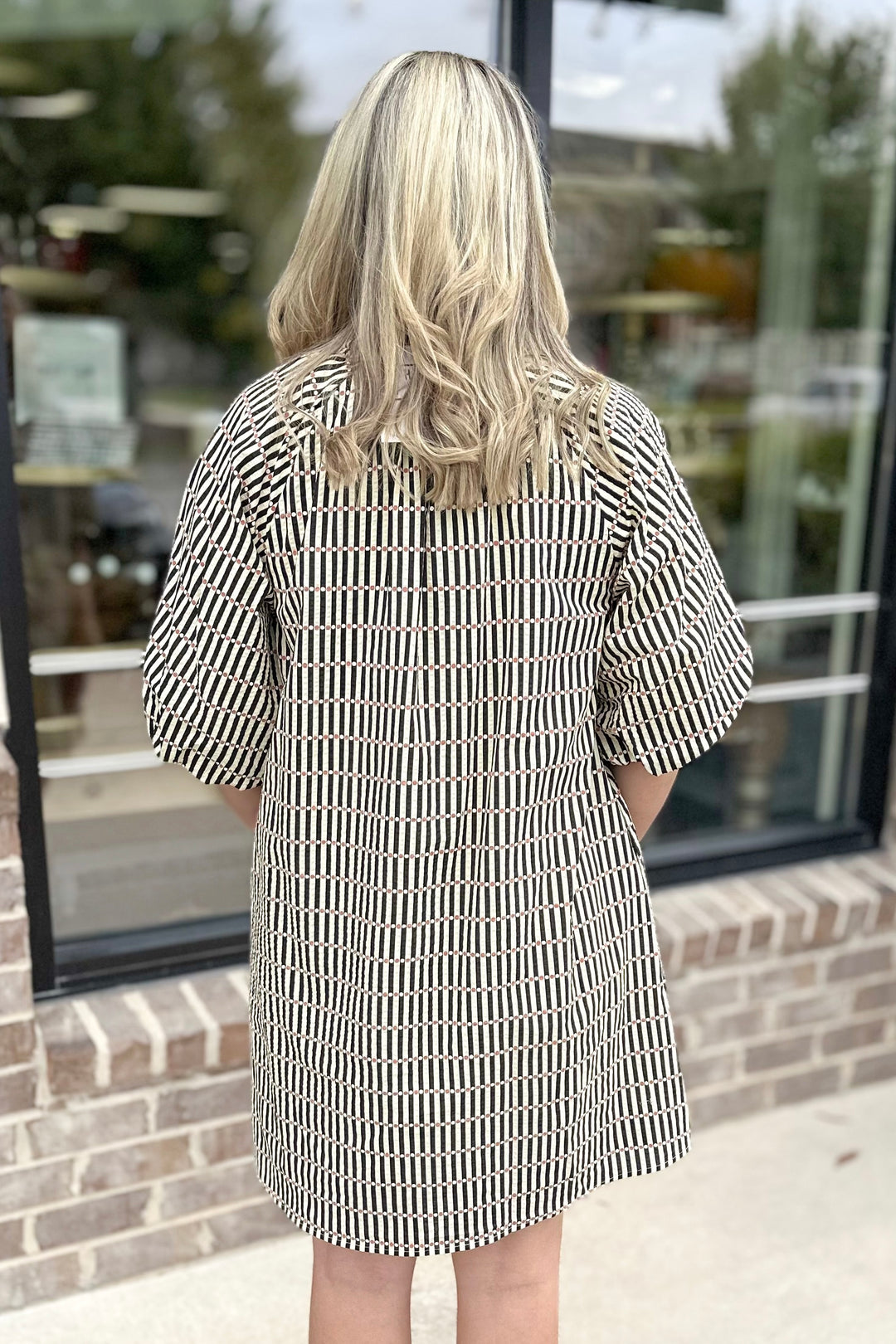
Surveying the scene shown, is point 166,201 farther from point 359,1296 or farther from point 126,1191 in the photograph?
point 359,1296

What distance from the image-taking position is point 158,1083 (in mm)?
2141

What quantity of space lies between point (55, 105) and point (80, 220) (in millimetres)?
635

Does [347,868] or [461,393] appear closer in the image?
[461,393]

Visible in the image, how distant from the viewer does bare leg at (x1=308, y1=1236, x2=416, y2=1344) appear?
55.0 inches

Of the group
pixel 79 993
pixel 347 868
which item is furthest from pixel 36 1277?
pixel 347 868

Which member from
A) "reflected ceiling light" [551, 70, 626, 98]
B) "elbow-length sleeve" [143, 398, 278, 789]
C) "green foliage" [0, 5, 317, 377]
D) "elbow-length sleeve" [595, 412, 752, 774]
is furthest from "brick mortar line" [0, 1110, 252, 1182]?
"green foliage" [0, 5, 317, 377]

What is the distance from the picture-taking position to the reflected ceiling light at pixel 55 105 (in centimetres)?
651

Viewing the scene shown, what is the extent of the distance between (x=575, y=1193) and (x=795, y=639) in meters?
1.88

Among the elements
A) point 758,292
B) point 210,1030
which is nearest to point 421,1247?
point 210,1030

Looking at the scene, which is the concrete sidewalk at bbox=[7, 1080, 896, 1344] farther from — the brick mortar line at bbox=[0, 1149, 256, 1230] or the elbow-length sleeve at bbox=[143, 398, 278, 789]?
the elbow-length sleeve at bbox=[143, 398, 278, 789]

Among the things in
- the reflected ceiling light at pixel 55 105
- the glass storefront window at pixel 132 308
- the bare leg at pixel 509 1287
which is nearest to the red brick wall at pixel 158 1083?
the glass storefront window at pixel 132 308

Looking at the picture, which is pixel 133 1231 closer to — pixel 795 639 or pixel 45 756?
pixel 45 756

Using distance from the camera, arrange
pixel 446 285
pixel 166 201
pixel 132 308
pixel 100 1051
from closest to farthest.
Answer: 1. pixel 446 285
2. pixel 100 1051
3. pixel 166 201
4. pixel 132 308

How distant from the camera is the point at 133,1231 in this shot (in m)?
2.16
